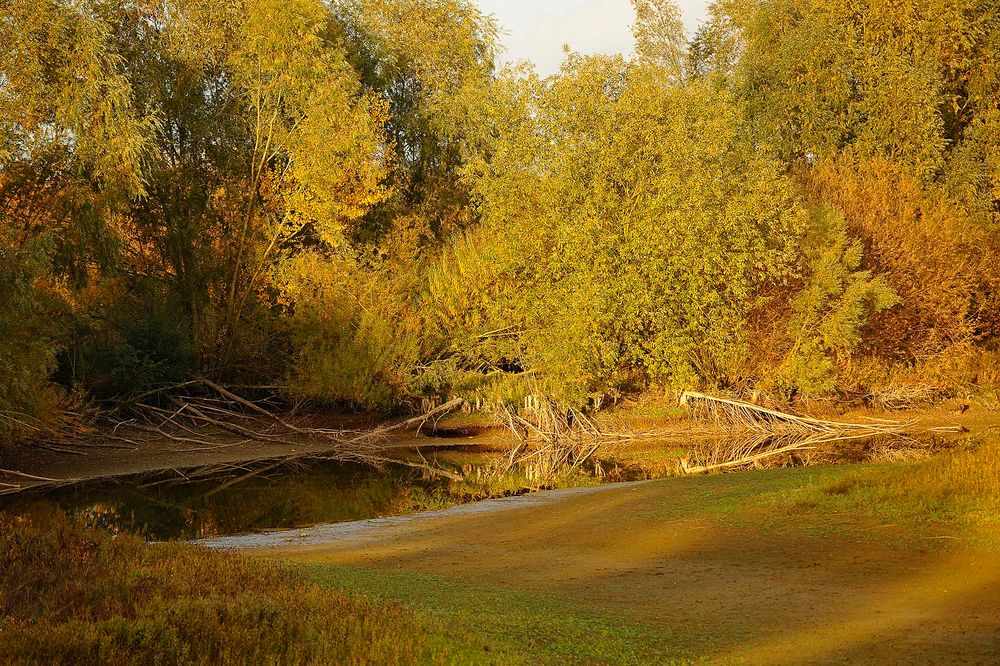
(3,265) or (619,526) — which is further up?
(3,265)

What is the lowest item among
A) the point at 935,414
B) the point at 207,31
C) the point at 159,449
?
the point at 935,414

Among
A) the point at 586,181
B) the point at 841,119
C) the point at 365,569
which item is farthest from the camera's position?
the point at 841,119

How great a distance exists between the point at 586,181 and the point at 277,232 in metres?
11.4

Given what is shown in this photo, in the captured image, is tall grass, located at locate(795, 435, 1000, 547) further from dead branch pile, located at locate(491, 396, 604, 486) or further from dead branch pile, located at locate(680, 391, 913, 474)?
dead branch pile, located at locate(491, 396, 604, 486)

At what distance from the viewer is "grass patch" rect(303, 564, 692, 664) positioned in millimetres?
8406

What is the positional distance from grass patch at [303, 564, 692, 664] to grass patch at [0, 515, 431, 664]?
1.44 ft

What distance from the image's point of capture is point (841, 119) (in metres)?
44.5

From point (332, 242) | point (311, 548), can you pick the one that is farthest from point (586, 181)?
point (311, 548)

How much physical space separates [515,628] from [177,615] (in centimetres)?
310

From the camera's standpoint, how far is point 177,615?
835cm

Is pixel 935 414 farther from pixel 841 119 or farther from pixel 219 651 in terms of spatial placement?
pixel 219 651

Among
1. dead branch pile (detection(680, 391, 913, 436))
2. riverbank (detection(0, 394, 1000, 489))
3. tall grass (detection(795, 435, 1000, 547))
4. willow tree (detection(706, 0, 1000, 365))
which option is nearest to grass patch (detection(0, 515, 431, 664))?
tall grass (detection(795, 435, 1000, 547))

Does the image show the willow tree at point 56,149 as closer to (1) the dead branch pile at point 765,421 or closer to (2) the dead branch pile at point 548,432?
(2) the dead branch pile at point 548,432

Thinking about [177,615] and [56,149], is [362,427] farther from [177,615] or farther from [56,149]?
[177,615]
